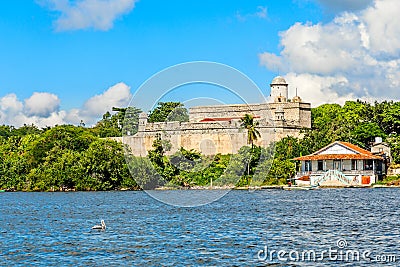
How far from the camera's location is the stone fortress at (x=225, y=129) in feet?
230

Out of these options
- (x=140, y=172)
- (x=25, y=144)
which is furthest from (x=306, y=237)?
(x=25, y=144)

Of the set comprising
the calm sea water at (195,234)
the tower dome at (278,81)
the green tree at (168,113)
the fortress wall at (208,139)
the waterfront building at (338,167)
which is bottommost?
the calm sea water at (195,234)

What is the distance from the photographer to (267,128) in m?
70.6

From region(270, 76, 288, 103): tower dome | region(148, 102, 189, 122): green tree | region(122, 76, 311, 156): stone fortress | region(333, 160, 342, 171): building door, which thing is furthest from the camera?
region(270, 76, 288, 103): tower dome

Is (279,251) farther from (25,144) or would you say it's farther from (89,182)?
(25,144)

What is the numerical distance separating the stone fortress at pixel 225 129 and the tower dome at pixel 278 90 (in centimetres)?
108

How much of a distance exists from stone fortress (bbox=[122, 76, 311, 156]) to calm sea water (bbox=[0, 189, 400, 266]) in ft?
102

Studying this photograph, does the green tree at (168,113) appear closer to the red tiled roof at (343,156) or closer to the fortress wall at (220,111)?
the fortress wall at (220,111)

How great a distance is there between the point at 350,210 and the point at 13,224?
15.4m

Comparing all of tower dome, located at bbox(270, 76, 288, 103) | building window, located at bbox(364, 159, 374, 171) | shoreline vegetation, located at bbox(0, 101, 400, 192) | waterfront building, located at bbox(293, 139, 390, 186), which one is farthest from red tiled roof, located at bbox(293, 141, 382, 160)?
tower dome, located at bbox(270, 76, 288, 103)

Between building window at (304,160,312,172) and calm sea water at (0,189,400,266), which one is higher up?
building window at (304,160,312,172)

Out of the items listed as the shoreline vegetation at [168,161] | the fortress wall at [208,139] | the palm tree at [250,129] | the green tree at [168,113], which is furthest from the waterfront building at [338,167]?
the green tree at [168,113]

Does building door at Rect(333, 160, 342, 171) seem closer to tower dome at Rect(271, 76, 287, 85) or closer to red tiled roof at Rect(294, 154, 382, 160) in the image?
red tiled roof at Rect(294, 154, 382, 160)

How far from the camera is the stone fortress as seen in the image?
70.1m
